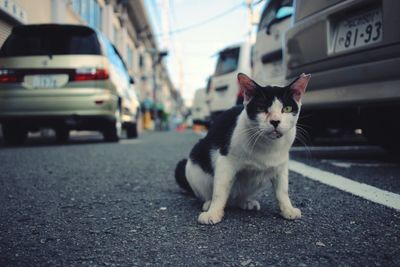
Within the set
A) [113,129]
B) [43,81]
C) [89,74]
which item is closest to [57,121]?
[43,81]

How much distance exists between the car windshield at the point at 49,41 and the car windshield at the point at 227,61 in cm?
316

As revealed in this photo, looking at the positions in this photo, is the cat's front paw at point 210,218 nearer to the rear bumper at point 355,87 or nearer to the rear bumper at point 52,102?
the rear bumper at point 355,87

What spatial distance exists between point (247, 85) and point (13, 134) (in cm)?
569

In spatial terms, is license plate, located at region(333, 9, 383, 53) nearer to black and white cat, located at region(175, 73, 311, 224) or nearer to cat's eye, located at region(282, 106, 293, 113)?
black and white cat, located at region(175, 73, 311, 224)

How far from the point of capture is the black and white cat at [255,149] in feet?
5.99

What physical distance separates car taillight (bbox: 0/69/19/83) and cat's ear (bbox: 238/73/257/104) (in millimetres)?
4791

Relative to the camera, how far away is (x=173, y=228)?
174 cm

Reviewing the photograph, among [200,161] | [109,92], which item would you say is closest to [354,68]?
[200,161]

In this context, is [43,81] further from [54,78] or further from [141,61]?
[141,61]

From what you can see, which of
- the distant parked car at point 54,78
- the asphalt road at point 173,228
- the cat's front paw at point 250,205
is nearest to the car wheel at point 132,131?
the distant parked car at point 54,78

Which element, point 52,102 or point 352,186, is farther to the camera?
point 52,102

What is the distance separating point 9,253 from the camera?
4.51 feet

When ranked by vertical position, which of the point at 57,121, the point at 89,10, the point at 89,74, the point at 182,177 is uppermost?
the point at 89,10

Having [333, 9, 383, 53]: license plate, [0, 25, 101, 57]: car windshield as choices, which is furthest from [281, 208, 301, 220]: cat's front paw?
[0, 25, 101, 57]: car windshield
